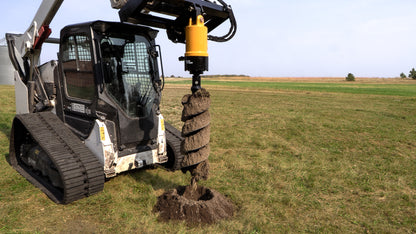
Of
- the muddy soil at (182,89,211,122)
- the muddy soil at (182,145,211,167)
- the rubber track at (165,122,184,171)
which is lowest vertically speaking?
the rubber track at (165,122,184,171)

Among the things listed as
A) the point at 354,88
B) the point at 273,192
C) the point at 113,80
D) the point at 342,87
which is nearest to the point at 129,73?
the point at 113,80

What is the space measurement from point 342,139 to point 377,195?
4.60m

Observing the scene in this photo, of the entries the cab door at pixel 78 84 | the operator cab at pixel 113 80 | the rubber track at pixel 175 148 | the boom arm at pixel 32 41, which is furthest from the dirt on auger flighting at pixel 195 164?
the boom arm at pixel 32 41

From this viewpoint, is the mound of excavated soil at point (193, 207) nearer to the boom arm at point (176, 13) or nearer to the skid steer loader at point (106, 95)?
the skid steer loader at point (106, 95)

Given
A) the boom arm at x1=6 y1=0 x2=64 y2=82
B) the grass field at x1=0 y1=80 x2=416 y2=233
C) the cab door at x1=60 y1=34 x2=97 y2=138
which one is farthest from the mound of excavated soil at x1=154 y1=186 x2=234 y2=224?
the boom arm at x1=6 y1=0 x2=64 y2=82

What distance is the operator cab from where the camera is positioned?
188 inches

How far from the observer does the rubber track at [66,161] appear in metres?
4.38

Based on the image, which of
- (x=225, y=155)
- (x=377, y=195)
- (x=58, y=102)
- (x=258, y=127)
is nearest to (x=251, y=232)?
(x=377, y=195)

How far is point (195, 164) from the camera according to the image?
421 centimetres

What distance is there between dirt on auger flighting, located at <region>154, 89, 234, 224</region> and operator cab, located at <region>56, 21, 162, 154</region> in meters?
1.26

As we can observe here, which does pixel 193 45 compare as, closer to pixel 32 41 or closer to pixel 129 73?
pixel 129 73

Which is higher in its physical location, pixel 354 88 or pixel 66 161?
pixel 354 88

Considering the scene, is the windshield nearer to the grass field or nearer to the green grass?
the grass field

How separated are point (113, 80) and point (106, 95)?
0.30 m
